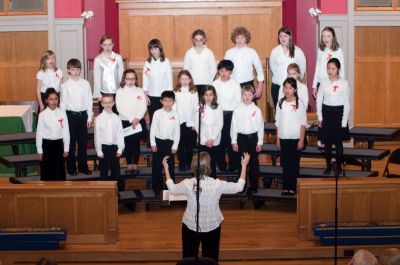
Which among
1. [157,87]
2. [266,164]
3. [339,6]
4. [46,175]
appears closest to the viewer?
[46,175]

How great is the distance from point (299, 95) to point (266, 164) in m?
1.45

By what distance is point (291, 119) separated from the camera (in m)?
10.6

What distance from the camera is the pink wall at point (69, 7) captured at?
45.6 feet

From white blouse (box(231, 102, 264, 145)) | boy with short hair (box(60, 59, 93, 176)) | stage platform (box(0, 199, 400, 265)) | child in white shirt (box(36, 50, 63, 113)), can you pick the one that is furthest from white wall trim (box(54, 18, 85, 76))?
stage platform (box(0, 199, 400, 265))

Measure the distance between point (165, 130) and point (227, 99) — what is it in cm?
98

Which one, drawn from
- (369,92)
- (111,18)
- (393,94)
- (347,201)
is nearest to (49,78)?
(111,18)

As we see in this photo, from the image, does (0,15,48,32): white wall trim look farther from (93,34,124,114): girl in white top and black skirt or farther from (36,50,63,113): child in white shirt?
(93,34,124,114): girl in white top and black skirt

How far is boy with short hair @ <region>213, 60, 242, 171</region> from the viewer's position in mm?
11109

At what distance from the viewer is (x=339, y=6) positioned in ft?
45.7

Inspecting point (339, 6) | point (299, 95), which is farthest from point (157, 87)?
point (339, 6)

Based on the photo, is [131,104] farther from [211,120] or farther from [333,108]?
[333,108]

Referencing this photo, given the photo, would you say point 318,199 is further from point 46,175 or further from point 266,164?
point 46,175

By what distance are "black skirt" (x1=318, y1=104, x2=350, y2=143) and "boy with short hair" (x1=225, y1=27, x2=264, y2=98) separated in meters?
0.99

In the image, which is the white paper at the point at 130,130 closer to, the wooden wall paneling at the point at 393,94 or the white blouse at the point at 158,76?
the white blouse at the point at 158,76
